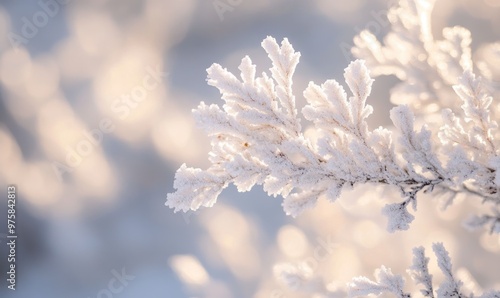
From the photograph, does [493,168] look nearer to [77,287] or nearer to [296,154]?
[296,154]

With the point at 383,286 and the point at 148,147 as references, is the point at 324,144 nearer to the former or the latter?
the point at 383,286

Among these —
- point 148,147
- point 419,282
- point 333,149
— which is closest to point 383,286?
point 419,282

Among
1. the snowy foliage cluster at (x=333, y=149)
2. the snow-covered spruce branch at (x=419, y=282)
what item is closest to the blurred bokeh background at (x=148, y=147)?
the snow-covered spruce branch at (x=419, y=282)

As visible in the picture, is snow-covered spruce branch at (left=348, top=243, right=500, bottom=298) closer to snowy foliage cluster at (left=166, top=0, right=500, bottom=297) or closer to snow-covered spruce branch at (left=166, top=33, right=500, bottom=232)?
snowy foliage cluster at (left=166, top=0, right=500, bottom=297)

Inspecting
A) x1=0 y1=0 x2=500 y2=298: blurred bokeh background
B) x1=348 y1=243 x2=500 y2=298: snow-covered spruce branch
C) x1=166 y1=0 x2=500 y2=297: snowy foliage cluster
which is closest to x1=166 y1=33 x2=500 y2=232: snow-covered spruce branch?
x1=166 y1=0 x2=500 y2=297: snowy foliage cluster

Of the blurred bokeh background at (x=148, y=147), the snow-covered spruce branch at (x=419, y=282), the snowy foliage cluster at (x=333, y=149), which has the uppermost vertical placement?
the blurred bokeh background at (x=148, y=147)

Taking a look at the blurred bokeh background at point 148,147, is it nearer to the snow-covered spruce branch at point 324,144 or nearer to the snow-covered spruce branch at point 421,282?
the snow-covered spruce branch at point 421,282

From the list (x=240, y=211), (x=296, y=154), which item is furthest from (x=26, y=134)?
(x=296, y=154)
